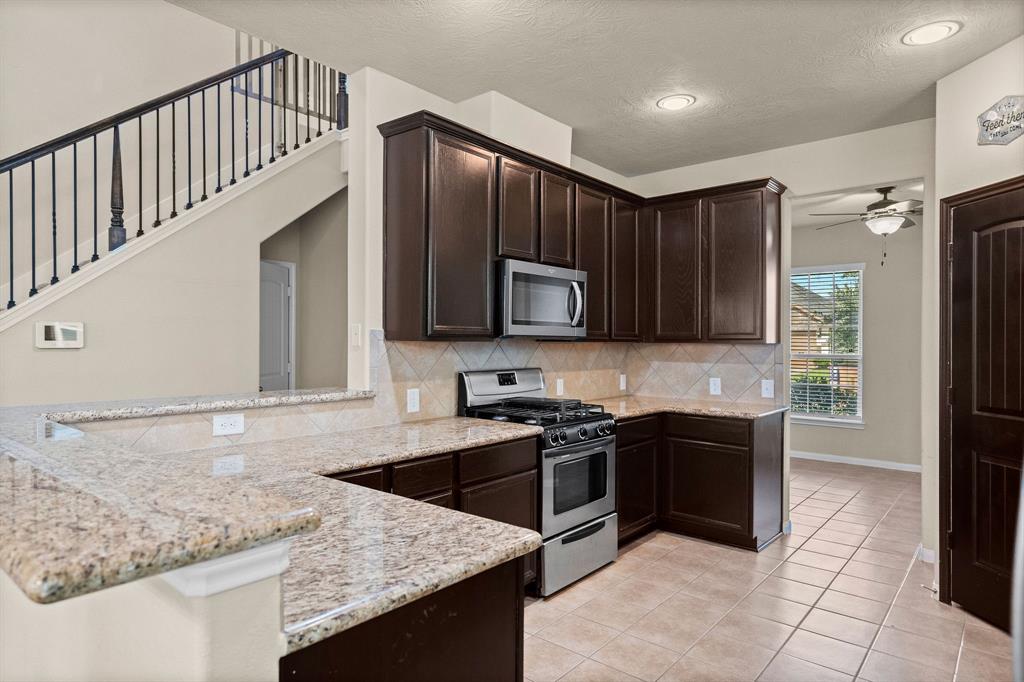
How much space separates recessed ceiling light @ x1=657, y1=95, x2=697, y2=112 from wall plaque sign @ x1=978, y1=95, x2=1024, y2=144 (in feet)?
4.71

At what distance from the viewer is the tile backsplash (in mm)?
2346

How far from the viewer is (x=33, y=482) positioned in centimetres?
87

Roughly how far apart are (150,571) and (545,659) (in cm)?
226

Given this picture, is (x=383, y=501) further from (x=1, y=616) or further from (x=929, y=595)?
(x=929, y=595)

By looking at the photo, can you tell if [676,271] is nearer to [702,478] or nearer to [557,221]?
[557,221]

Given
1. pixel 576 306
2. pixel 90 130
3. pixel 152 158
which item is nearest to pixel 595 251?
pixel 576 306

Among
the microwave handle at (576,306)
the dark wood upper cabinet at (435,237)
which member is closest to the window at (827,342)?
the microwave handle at (576,306)

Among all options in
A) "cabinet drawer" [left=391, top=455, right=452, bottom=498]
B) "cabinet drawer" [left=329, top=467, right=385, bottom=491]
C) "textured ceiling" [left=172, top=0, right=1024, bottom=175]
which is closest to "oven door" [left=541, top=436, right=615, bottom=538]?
"cabinet drawer" [left=391, top=455, right=452, bottom=498]

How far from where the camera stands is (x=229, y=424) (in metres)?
2.46

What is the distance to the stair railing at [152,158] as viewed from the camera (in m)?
3.71

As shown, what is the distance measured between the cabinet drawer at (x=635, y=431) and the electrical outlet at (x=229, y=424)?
84.3 inches

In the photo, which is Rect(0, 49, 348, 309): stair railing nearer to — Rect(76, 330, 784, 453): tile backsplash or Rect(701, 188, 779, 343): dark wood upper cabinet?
Rect(76, 330, 784, 453): tile backsplash

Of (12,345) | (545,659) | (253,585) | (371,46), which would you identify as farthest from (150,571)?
(12,345)

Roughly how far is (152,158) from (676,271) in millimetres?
4123
